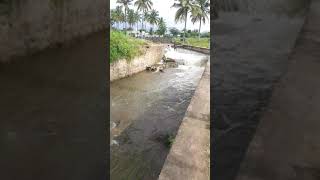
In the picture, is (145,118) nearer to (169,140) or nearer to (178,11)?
(169,140)

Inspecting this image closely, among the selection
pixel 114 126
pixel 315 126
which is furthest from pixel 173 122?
pixel 315 126

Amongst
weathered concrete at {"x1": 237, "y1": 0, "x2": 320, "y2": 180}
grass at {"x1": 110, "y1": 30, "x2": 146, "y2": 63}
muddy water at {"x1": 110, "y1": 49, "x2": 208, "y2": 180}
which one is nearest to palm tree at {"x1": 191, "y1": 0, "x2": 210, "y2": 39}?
muddy water at {"x1": 110, "y1": 49, "x2": 208, "y2": 180}

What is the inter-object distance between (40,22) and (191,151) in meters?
6.82

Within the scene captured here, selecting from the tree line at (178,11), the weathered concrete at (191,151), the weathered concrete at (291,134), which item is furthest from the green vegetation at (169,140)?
the tree line at (178,11)

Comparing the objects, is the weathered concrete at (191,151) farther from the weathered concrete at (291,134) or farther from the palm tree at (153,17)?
the palm tree at (153,17)

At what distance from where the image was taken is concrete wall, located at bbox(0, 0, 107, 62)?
26.8 feet

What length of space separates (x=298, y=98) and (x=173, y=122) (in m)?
7.69

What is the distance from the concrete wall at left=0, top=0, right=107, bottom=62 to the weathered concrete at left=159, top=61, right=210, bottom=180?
4.91 metres

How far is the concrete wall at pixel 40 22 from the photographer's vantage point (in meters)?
8.18

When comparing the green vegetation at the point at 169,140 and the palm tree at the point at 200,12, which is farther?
the palm tree at the point at 200,12

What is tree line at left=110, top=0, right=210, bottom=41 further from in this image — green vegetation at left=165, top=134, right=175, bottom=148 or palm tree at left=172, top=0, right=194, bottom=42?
green vegetation at left=165, top=134, right=175, bottom=148

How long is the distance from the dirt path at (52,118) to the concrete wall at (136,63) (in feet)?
22.1

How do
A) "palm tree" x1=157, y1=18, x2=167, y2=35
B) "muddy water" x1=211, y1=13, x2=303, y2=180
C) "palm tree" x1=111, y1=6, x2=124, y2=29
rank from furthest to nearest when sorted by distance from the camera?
"palm tree" x1=157, y1=18, x2=167, y2=35 → "palm tree" x1=111, y1=6, x2=124, y2=29 → "muddy water" x1=211, y1=13, x2=303, y2=180

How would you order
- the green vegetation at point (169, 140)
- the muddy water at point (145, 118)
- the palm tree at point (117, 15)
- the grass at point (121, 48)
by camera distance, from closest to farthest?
the muddy water at point (145, 118) → the green vegetation at point (169, 140) → the grass at point (121, 48) → the palm tree at point (117, 15)
